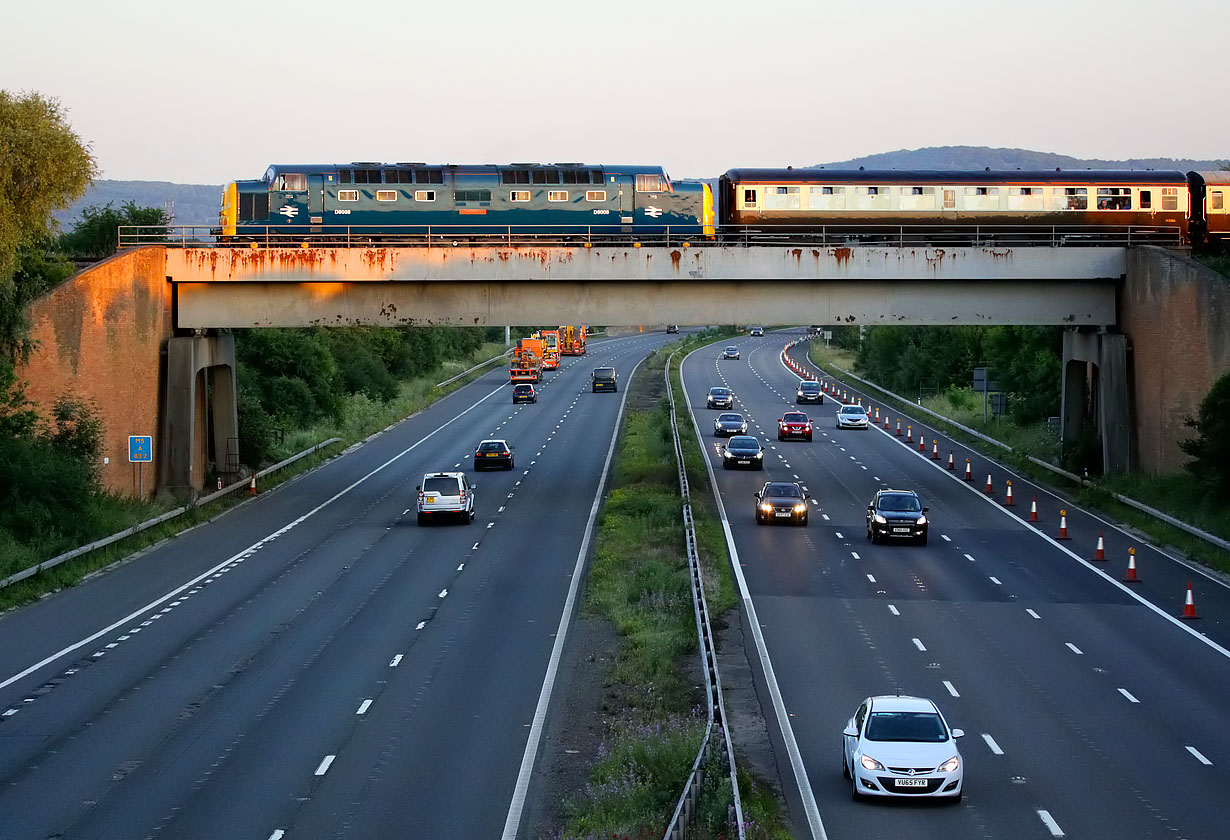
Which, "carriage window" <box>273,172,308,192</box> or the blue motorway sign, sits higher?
"carriage window" <box>273,172,308,192</box>

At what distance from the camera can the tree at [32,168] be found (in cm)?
3853

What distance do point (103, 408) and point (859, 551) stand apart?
20.6 meters

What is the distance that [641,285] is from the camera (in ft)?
150

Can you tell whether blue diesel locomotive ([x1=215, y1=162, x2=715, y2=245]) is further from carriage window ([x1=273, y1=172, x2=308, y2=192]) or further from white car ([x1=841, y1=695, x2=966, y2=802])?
white car ([x1=841, y1=695, x2=966, y2=802])

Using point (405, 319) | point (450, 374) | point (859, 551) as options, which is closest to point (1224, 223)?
point (859, 551)

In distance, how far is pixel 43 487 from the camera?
35.5 m

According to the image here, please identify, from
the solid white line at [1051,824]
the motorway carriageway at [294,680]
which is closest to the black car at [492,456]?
the motorway carriageway at [294,680]

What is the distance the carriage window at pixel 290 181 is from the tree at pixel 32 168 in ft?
34.2

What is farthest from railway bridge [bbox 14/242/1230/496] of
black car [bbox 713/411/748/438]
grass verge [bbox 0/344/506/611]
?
black car [bbox 713/411/748/438]

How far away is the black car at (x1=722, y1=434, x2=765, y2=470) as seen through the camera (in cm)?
5475

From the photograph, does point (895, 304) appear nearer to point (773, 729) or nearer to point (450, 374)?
point (773, 729)

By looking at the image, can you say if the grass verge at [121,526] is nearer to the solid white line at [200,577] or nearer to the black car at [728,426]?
the solid white line at [200,577]

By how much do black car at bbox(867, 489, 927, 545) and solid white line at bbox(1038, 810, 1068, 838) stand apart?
70.3 ft

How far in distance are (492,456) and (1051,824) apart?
40742 mm
